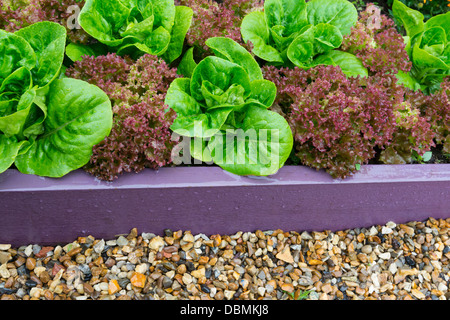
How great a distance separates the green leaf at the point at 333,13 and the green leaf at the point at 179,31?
30.3 inches

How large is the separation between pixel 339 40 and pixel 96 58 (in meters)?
1.36

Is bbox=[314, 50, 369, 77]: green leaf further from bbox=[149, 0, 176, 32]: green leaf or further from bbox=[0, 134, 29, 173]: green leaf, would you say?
bbox=[0, 134, 29, 173]: green leaf

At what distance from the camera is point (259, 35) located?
2379 millimetres

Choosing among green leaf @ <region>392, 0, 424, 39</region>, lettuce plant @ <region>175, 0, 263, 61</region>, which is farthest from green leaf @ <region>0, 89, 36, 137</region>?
green leaf @ <region>392, 0, 424, 39</region>

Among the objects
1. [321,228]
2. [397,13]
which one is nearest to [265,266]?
[321,228]

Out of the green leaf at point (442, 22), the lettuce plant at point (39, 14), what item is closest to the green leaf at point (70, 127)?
the lettuce plant at point (39, 14)

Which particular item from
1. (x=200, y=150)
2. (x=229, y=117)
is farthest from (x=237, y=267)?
(x=229, y=117)

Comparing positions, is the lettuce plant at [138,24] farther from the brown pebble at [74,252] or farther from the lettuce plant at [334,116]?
the brown pebble at [74,252]

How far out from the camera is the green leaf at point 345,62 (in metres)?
2.40

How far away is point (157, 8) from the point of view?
7.28 feet

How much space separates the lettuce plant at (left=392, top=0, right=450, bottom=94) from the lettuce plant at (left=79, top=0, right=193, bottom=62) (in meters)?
1.31

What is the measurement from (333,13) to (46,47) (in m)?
1.65

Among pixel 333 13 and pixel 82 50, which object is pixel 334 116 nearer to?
pixel 333 13

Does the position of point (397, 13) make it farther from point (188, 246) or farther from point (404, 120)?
point (188, 246)
